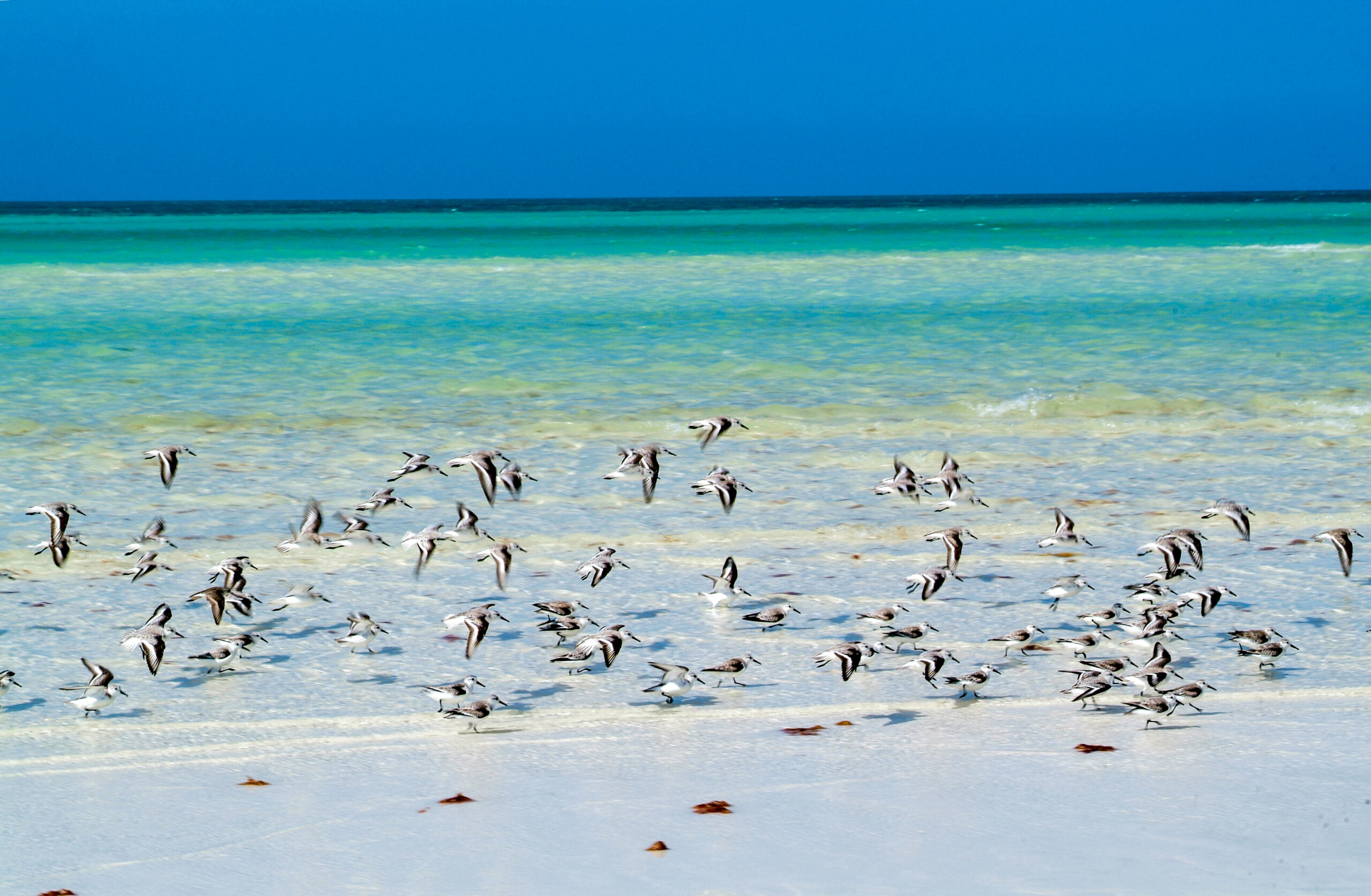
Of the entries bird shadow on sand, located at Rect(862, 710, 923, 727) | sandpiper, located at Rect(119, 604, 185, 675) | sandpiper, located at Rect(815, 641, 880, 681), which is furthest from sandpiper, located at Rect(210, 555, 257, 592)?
bird shadow on sand, located at Rect(862, 710, 923, 727)

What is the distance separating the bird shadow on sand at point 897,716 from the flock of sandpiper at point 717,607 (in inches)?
7.6

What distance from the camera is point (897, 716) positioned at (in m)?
4.93

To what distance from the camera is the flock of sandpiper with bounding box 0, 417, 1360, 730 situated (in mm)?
5004

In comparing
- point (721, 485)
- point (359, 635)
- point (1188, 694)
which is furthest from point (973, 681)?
point (359, 635)

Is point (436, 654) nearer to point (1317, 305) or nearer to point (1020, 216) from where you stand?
point (1317, 305)

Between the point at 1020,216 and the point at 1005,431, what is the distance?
71.3 meters

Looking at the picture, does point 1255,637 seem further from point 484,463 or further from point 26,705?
point 26,705

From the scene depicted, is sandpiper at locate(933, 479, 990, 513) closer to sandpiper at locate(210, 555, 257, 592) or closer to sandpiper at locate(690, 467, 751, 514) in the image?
sandpiper at locate(690, 467, 751, 514)

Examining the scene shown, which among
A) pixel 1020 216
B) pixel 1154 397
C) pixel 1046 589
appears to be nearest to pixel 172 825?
pixel 1046 589

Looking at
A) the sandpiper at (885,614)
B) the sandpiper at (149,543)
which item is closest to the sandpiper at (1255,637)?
the sandpiper at (885,614)

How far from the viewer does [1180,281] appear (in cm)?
2903

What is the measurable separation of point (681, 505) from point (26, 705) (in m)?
4.35

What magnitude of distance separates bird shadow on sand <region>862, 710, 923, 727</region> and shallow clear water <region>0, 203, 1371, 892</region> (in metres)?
0.03

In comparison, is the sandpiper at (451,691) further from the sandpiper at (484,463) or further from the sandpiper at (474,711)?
the sandpiper at (484,463)
